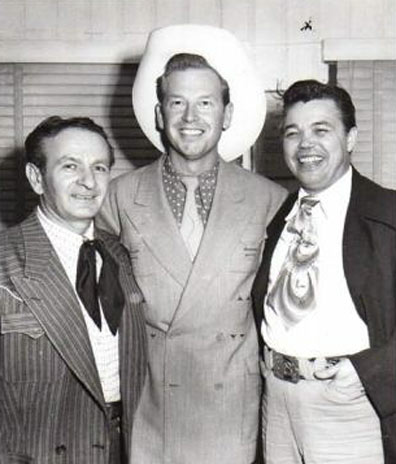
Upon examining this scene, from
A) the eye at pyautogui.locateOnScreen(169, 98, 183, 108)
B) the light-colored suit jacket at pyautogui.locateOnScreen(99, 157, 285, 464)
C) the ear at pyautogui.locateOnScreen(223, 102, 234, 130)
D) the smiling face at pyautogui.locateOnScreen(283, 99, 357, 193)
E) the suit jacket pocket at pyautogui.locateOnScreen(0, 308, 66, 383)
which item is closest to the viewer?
the suit jacket pocket at pyautogui.locateOnScreen(0, 308, 66, 383)

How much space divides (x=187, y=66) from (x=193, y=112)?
0.68 feet

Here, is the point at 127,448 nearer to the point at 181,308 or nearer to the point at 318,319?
the point at 181,308

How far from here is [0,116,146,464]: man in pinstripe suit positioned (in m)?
2.02

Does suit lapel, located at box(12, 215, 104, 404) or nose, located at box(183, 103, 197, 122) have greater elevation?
nose, located at box(183, 103, 197, 122)

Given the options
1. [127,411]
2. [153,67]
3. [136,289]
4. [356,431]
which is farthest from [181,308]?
[153,67]

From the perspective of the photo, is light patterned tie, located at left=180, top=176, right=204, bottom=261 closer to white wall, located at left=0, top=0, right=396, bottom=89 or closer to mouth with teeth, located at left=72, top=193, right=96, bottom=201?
mouth with teeth, located at left=72, top=193, right=96, bottom=201

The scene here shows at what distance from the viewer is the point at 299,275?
2342 millimetres

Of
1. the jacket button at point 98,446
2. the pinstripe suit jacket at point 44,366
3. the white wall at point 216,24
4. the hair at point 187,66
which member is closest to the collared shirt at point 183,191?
the hair at point 187,66

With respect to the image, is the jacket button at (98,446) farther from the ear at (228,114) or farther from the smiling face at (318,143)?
the ear at (228,114)

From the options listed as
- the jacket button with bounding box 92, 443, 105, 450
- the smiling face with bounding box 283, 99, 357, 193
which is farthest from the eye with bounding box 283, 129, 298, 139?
the jacket button with bounding box 92, 443, 105, 450

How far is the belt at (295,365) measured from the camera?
7.39 feet

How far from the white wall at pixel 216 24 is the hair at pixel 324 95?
4.30 feet

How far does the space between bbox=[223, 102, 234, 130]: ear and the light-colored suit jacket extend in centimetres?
38

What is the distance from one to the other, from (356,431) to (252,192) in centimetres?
97
